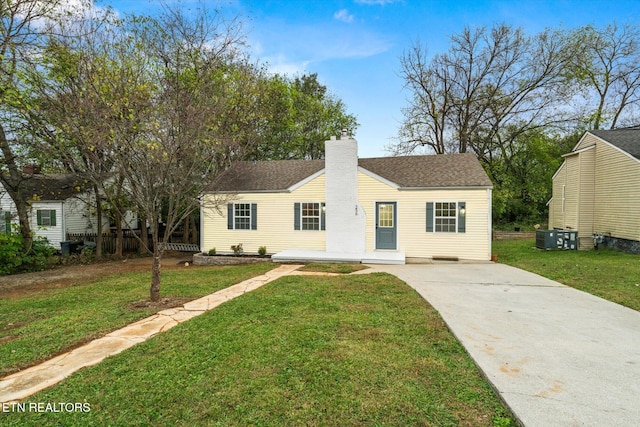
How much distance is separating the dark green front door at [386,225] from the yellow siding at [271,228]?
89.2 inches

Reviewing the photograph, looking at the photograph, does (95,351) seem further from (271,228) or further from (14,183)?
(14,183)

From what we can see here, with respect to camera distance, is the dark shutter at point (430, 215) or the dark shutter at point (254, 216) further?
the dark shutter at point (254, 216)

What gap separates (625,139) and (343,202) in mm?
12623

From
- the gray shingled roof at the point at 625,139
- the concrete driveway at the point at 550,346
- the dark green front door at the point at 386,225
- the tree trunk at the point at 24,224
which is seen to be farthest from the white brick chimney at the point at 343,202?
the tree trunk at the point at 24,224

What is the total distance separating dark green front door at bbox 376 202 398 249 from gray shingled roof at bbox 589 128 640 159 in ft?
31.3

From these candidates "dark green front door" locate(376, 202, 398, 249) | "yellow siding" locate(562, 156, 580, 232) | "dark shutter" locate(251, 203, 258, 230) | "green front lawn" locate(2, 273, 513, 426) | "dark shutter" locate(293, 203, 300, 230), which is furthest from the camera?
"yellow siding" locate(562, 156, 580, 232)

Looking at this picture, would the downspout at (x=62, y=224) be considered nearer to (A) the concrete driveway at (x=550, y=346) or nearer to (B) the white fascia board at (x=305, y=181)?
(B) the white fascia board at (x=305, y=181)

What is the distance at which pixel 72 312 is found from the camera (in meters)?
5.59

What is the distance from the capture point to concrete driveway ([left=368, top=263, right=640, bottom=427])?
2609mm

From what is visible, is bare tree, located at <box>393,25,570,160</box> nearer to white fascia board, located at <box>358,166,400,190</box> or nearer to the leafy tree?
white fascia board, located at <box>358,166,400,190</box>

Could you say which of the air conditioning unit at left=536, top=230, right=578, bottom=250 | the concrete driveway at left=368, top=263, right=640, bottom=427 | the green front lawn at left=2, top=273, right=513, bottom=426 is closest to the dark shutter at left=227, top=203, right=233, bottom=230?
the concrete driveway at left=368, top=263, right=640, bottom=427

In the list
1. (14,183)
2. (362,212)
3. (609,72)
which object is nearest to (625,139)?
(362,212)

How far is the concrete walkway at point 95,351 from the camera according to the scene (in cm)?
306

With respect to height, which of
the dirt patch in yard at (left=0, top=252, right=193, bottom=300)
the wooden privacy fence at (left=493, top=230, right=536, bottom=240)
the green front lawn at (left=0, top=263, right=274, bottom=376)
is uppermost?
the wooden privacy fence at (left=493, top=230, right=536, bottom=240)
